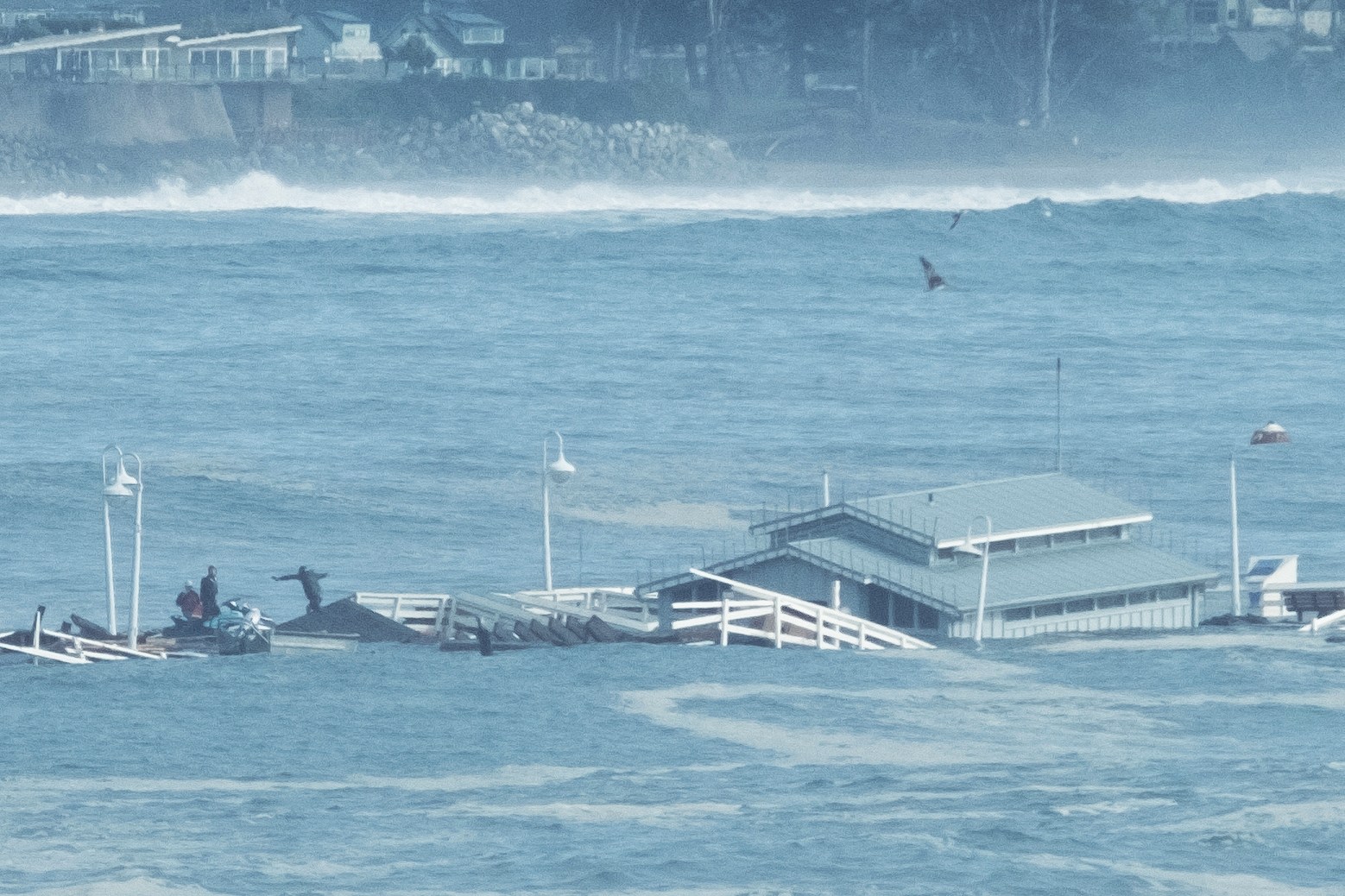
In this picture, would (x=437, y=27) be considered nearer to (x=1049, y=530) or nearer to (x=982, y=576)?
(x=1049, y=530)

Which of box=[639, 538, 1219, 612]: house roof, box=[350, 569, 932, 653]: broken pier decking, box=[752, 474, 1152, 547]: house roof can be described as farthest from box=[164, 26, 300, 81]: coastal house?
box=[639, 538, 1219, 612]: house roof

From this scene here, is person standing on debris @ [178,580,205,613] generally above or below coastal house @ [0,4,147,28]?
below

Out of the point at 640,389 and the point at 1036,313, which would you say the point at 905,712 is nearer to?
the point at 640,389

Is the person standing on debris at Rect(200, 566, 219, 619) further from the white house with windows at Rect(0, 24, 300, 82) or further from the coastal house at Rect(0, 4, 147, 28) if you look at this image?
the coastal house at Rect(0, 4, 147, 28)

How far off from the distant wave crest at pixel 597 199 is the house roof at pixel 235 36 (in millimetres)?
7918

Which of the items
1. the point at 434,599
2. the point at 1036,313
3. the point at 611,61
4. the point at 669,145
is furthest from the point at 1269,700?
the point at 611,61

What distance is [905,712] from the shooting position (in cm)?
4159

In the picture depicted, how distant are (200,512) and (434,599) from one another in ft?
58.3

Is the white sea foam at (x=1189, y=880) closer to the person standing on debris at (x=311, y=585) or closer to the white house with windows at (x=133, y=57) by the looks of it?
the person standing on debris at (x=311, y=585)

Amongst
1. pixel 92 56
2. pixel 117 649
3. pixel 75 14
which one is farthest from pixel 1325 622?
pixel 75 14

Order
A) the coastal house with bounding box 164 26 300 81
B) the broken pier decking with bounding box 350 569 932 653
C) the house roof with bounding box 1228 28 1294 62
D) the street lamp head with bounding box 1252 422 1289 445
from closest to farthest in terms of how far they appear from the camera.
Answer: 1. the broken pier decking with bounding box 350 569 932 653
2. the street lamp head with bounding box 1252 422 1289 445
3. the coastal house with bounding box 164 26 300 81
4. the house roof with bounding box 1228 28 1294 62

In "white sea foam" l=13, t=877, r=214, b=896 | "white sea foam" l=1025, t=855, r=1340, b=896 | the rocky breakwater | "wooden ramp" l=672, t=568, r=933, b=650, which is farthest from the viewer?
the rocky breakwater

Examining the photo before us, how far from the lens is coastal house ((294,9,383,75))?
6171 inches

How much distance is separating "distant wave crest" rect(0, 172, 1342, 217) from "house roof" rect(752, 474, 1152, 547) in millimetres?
85610
